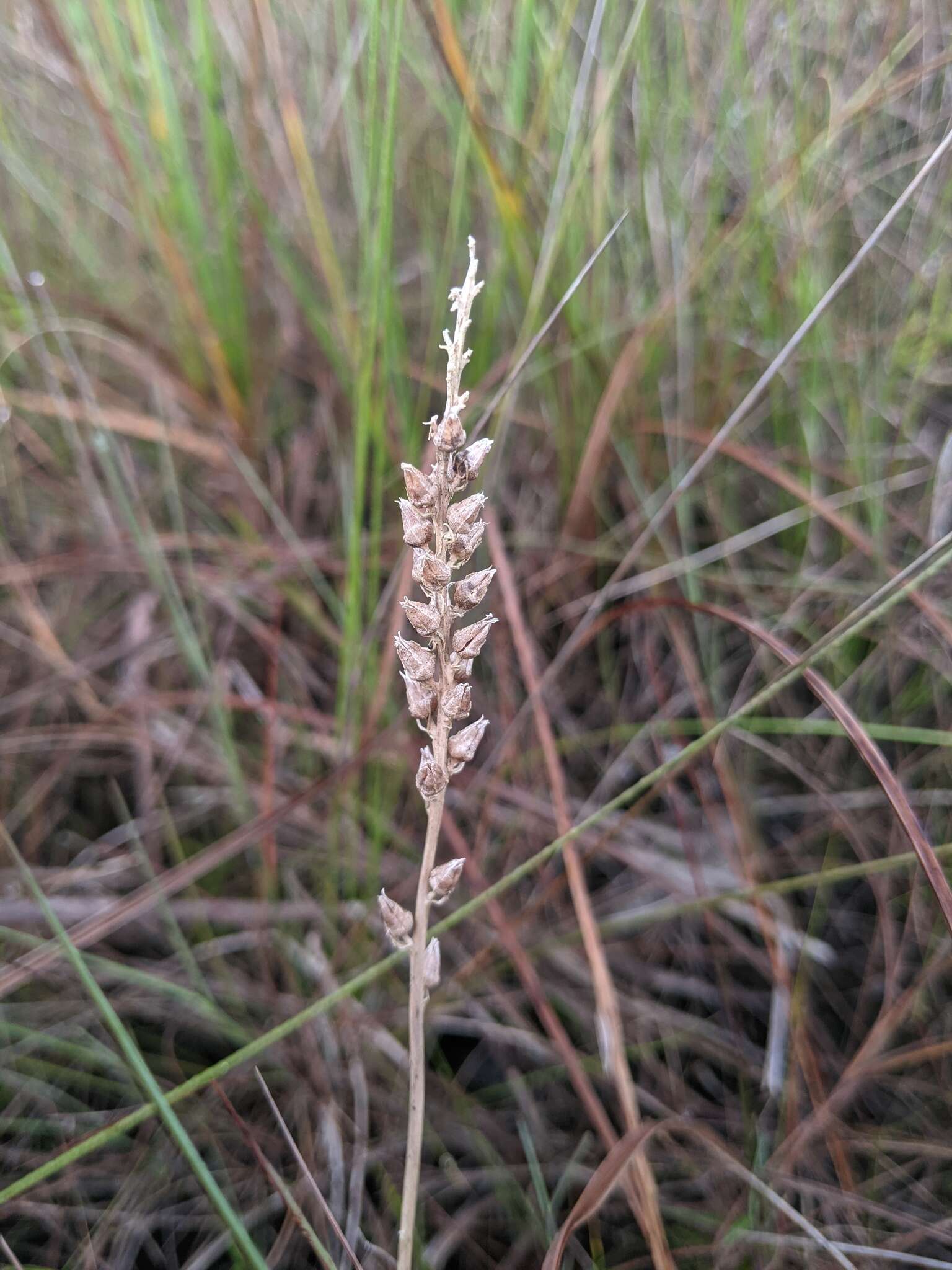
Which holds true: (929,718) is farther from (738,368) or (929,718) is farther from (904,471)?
(738,368)

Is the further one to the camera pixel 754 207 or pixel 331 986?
pixel 754 207

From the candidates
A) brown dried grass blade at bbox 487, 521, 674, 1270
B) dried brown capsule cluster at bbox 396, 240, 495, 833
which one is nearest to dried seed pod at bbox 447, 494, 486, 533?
dried brown capsule cluster at bbox 396, 240, 495, 833

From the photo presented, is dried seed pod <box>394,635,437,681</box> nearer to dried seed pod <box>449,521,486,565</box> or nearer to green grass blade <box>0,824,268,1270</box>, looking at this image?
dried seed pod <box>449,521,486,565</box>

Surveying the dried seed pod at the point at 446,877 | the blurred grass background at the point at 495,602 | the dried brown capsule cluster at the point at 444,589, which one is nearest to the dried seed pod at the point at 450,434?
the dried brown capsule cluster at the point at 444,589

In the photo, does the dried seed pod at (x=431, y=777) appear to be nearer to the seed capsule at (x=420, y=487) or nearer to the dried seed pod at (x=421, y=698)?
the dried seed pod at (x=421, y=698)

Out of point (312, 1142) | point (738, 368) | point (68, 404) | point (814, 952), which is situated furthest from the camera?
point (68, 404)

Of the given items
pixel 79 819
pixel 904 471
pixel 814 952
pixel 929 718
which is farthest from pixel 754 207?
pixel 79 819

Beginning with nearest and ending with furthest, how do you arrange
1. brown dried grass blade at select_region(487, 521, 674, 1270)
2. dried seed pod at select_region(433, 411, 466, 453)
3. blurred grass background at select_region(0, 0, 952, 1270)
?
dried seed pod at select_region(433, 411, 466, 453)
brown dried grass blade at select_region(487, 521, 674, 1270)
blurred grass background at select_region(0, 0, 952, 1270)
